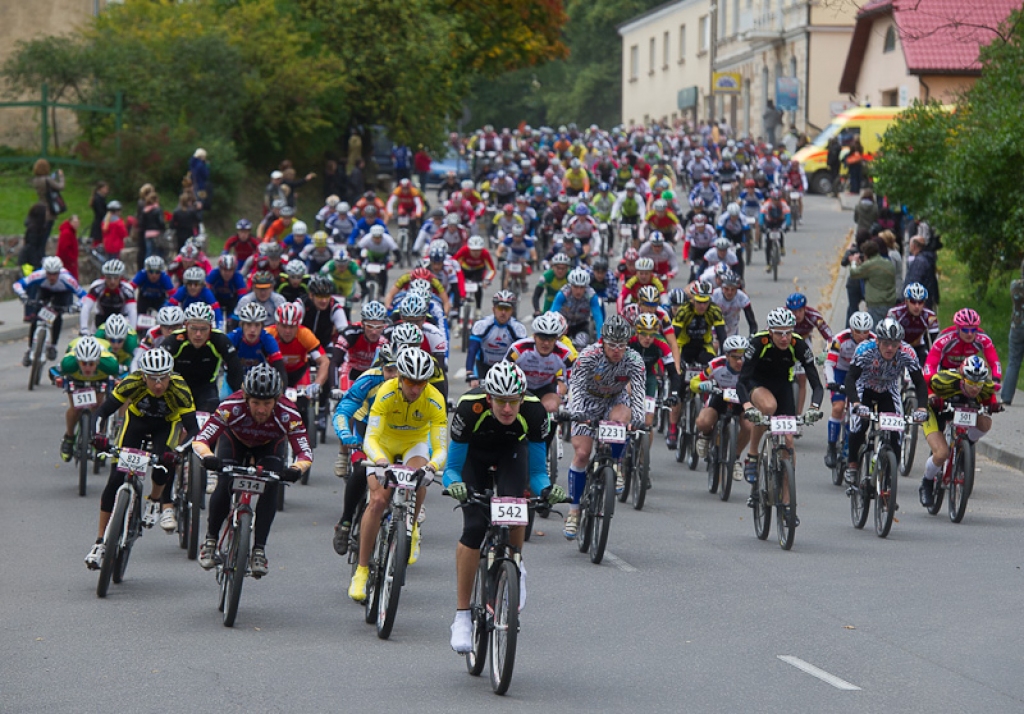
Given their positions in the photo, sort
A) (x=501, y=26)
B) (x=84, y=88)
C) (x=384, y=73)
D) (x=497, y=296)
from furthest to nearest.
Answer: (x=501, y=26) → (x=384, y=73) → (x=84, y=88) → (x=497, y=296)

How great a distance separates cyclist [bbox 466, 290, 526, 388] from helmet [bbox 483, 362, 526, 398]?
6.82 m

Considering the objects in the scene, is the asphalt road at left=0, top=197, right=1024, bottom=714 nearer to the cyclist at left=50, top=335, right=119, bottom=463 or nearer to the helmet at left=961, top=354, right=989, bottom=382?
the cyclist at left=50, top=335, right=119, bottom=463

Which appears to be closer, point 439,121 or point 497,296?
point 497,296

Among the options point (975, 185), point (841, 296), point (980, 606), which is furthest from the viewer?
point (841, 296)

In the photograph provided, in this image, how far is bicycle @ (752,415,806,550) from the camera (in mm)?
13352

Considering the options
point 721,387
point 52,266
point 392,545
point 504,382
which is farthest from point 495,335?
point 52,266

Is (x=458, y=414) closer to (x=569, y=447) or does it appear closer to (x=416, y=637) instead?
(x=416, y=637)

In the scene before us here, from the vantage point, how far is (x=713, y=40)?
77375 millimetres

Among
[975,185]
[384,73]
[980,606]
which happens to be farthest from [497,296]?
[384,73]

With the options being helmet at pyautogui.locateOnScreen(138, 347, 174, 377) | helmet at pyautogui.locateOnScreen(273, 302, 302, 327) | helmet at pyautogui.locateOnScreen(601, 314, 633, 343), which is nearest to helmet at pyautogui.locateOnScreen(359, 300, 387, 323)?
helmet at pyautogui.locateOnScreen(273, 302, 302, 327)

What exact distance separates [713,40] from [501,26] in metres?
24.9

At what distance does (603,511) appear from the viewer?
12.5 m

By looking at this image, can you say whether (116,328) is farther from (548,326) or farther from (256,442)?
(256,442)

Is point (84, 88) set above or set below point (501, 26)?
below
